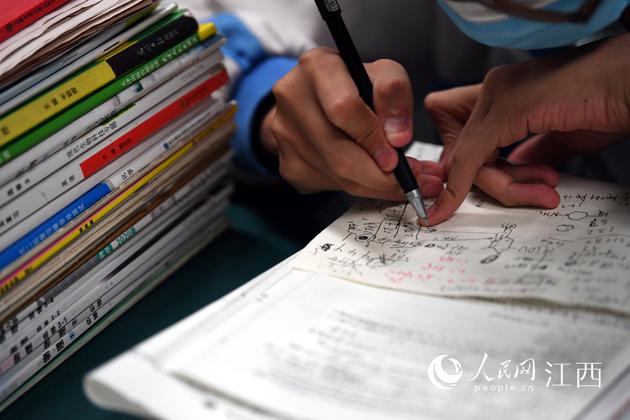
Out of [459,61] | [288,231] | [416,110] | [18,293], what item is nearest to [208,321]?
[18,293]

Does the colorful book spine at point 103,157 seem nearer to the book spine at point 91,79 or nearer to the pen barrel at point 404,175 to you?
the book spine at point 91,79

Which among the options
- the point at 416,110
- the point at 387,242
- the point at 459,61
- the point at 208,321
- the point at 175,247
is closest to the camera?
the point at 208,321

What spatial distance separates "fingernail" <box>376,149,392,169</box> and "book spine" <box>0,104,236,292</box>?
8.2 inches

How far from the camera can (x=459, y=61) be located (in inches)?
44.9

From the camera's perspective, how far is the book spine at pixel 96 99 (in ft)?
1.71

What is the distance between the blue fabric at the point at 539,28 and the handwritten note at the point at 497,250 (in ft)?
0.50

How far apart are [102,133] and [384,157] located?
252 millimetres

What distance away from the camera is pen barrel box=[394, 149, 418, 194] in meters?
0.60

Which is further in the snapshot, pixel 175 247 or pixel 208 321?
pixel 175 247

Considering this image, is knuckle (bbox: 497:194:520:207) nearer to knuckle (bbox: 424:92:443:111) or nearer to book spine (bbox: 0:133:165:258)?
knuckle (bbox: 424:92:443:111)

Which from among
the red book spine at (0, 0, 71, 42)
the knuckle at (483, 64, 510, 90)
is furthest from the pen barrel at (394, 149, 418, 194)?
the red book spine at (0, 0, 71, 42)

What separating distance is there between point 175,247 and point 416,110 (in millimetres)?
463

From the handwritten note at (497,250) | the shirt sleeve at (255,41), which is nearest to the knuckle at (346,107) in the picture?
the handwritten note at (497,250)

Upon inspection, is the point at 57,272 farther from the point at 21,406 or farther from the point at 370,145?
the point at 370,145
